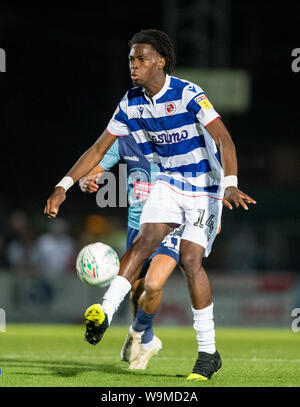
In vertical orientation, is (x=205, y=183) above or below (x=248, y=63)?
below

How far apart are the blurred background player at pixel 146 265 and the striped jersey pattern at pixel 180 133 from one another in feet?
1.57

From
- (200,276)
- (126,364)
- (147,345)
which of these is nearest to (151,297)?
(147,345)

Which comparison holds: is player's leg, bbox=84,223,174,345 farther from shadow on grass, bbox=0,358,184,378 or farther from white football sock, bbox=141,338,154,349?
white football sock, bbox=141,338,154,349

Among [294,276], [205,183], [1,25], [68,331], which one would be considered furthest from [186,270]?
[1,25]

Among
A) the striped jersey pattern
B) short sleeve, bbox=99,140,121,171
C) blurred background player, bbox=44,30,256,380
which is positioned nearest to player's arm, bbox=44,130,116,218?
blurred background player, bbox=44,30,256,380

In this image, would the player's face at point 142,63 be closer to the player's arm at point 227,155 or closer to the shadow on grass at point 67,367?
the player's arm at point 227,155

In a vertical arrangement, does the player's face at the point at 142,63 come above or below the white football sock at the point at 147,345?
above

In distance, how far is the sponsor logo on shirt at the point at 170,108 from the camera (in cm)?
669

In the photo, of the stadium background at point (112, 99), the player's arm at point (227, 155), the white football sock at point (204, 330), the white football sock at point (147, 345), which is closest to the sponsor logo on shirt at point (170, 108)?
the player's arm at point (227, 155)

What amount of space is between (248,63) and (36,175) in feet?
26.6

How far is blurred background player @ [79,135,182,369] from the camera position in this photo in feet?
23.8

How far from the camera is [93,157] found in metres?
6.91

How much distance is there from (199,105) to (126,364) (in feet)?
8.29
